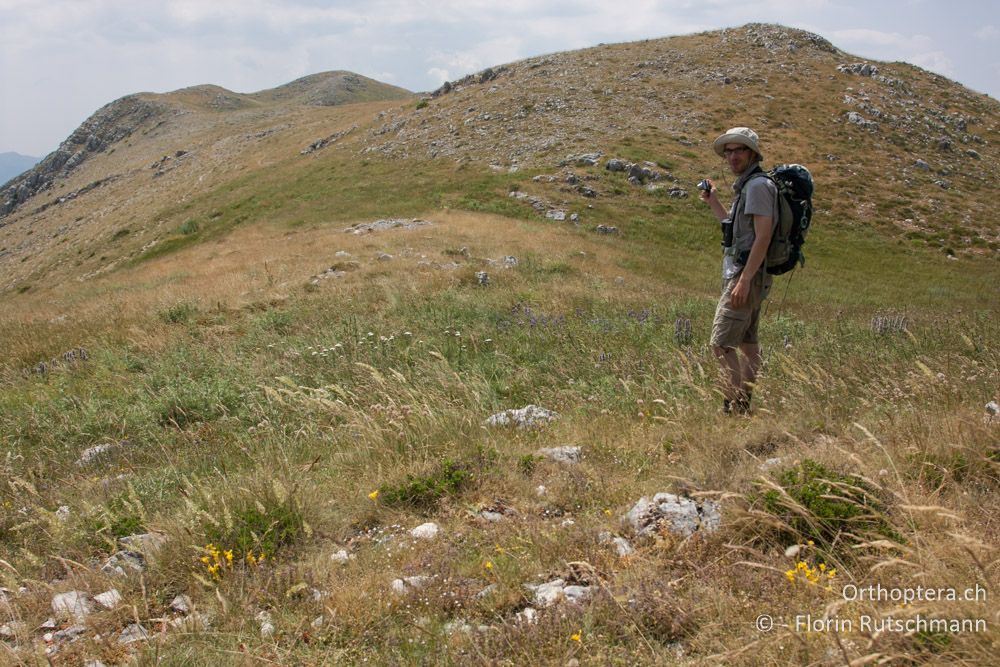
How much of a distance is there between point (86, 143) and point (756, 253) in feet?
356

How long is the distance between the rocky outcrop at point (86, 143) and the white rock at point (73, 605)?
95557 mm

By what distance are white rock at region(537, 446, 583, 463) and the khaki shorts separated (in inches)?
68.3

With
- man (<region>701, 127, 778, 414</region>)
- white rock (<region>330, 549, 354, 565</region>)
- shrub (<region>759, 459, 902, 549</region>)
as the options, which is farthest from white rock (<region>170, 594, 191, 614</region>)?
man (<region>701, 127, 778, 414</region>)

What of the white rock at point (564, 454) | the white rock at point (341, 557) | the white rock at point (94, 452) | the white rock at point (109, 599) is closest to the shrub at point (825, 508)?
the white rock at point (564, 454)

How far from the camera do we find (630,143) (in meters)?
31.1

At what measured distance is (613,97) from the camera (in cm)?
3675

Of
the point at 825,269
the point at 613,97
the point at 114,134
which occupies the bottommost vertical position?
the point at 825,269

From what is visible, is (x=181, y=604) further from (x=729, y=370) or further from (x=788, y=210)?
(x=788, y=210)

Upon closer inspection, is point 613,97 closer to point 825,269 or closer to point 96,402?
point 825,269

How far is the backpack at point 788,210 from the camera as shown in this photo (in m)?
4.85

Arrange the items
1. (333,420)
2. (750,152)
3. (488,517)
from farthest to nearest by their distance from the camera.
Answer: (333,420) < (750,152) < (488,517)

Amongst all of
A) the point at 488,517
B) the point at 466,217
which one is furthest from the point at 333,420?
the point at 466,217

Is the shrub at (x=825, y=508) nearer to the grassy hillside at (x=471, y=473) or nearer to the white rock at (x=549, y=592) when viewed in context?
the grassy hillside at (x=471, y=473)

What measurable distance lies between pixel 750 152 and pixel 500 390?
3407 millimetres
